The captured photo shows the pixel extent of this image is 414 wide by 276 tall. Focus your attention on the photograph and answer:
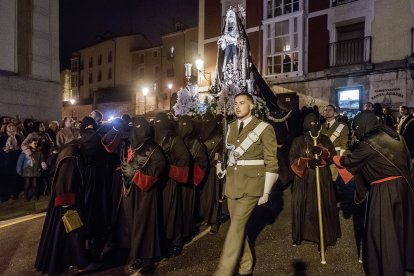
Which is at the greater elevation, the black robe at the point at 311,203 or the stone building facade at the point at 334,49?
the stone building facade at the point at 334,49

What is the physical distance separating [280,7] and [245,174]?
1999 cm

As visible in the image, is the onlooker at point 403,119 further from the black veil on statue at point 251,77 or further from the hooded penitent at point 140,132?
the hooded penitent at point 140,132

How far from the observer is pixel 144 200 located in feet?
16.1

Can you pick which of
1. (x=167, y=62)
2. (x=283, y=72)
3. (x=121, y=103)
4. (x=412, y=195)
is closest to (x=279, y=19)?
(x=283, y=72)

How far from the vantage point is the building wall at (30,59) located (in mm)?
13586

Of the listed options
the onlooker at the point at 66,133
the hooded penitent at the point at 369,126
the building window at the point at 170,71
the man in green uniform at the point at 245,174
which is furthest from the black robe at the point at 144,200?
the building window at the point at 170,71

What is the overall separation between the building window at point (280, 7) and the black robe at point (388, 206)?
1872 centimetres

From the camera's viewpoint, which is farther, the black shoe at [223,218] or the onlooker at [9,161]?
the onlooker at [9,161]

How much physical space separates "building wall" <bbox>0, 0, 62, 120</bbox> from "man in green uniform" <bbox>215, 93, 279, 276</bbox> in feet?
40.3

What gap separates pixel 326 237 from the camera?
5.59 meters

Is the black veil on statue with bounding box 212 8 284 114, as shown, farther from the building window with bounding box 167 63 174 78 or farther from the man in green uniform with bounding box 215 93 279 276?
the building window with bounding box 167 63 174 78

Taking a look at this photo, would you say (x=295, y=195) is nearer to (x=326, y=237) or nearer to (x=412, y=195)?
(x=326, y=237)

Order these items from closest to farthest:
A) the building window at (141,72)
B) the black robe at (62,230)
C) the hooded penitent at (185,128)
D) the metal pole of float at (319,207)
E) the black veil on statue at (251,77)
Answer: the black robe at (62,230), the metal pole of float at (319,207), the hooded penitent at (185,128), the black veil on statue at (251,77), the building window at (141,72)

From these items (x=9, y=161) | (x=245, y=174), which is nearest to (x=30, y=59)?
(x=9, y=161)
